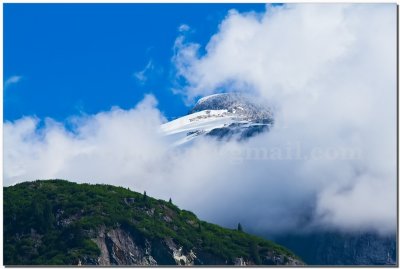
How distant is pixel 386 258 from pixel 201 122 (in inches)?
1590

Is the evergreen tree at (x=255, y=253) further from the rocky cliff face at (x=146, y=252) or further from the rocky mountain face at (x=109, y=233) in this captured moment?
the rocky cliff face at (x=146, y=252)

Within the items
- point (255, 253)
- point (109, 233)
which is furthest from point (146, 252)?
point (255, 253)

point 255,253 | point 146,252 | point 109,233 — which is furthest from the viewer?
point 255,253

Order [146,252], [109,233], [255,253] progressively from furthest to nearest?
[255,253]
[109,233]
[146,252]

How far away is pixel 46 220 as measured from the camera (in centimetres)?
14625

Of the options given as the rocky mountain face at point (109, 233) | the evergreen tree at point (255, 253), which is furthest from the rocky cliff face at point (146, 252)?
the evergreen tree at point (255, 253)

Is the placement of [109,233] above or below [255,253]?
above

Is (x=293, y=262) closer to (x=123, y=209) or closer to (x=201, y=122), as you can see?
(x=123, y=209)

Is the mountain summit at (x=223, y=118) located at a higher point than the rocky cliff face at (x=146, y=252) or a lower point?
higher

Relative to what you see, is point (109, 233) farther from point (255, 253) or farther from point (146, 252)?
point (255, 253)

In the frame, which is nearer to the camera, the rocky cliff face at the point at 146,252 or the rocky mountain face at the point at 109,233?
the rocky mountain face at the point at 109,233

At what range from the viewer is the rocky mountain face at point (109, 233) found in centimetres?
13750

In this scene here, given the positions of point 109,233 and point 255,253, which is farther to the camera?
point 255,253

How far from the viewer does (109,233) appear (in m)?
144
